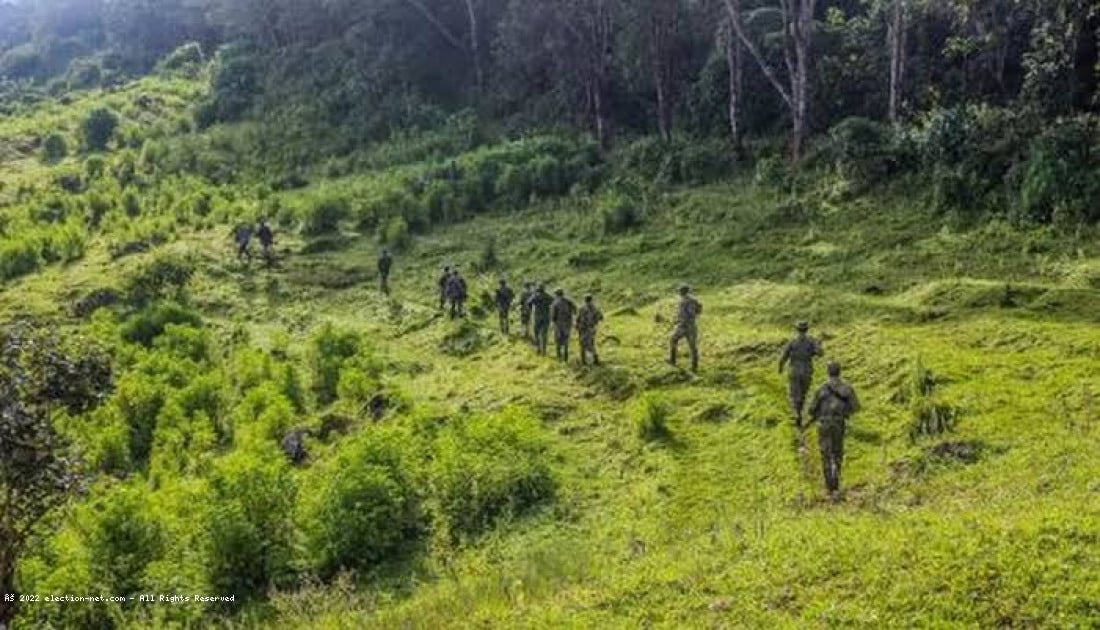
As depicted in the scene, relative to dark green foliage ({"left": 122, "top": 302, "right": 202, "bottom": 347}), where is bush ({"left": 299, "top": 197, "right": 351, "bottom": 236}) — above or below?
above

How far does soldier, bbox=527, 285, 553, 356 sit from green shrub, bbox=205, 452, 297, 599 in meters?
9.09

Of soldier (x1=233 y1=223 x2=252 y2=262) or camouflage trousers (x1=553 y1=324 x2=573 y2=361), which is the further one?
soldier (x1=233 y1=223 x2=252 y2=262)

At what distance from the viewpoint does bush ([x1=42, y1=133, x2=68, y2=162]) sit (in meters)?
57.1

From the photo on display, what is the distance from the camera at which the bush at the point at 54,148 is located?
57.1 m

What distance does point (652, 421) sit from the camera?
732 inches

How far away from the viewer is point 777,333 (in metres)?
22.7

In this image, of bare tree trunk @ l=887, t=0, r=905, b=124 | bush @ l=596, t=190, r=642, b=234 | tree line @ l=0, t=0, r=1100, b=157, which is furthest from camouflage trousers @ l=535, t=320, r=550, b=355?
bare tree trunk @ l=887, t=0, r=905, b=124

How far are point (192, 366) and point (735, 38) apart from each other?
21.6 metres

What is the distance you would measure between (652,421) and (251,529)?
687cm

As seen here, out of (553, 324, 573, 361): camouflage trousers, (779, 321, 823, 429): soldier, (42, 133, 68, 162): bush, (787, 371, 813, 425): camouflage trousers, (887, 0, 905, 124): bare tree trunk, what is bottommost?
(553, 324, 573, 361): camouflage trousers

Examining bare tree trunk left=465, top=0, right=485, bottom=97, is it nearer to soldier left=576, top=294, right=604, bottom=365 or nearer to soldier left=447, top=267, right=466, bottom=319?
soldier left=447, top=267, right=466, bottom=319

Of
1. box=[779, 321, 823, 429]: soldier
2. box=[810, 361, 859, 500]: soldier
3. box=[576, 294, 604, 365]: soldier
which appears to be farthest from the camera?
box=[576, 294, 604, 365]: soldier

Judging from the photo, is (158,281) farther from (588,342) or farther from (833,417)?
(833,417)

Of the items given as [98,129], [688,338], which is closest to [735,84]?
[688,338]
